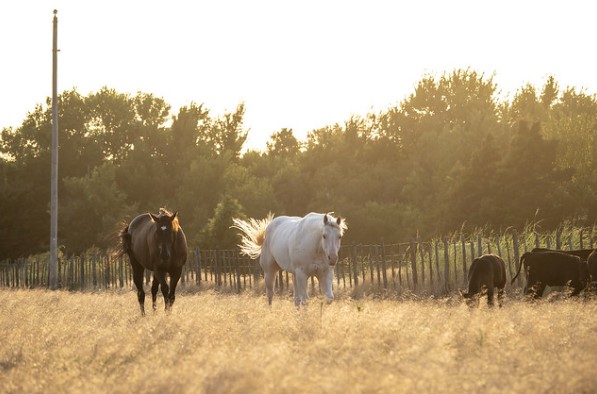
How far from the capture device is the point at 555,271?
14977 millimetres

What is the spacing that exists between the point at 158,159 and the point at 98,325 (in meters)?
49.1

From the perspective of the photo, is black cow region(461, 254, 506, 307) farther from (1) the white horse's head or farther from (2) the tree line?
(2) the tree line

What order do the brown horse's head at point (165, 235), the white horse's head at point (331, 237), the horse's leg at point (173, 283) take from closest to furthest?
1. the white horse's head at point (331, 237)
2. the brown horse's head at point (165, 235)
3. the horse's leg at point (173, 283)

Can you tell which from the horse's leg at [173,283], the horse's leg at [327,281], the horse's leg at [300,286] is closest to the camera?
the horse's leg at [327,281]

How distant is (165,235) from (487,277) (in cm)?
500

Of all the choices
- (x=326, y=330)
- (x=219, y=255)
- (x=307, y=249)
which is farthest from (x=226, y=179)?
(x=326, y=330)

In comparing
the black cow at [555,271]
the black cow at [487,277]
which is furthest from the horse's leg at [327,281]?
the black cow at [555,271]

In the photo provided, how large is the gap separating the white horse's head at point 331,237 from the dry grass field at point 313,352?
4.38ft

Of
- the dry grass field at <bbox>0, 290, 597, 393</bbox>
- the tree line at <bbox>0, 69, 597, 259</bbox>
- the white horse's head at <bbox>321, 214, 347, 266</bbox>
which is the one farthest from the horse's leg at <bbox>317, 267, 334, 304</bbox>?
the tree line at <bbox>0, 69, 597, 259</bbox>

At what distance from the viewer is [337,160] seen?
198 ft

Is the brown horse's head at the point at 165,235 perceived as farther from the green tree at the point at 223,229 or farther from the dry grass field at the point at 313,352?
the green tree at the point at 223,229

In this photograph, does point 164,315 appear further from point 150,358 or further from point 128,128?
point 128,128

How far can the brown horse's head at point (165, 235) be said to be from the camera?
14633mm

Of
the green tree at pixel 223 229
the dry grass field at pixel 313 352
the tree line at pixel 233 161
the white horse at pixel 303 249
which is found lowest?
the dry grass field at pixel 313 352
